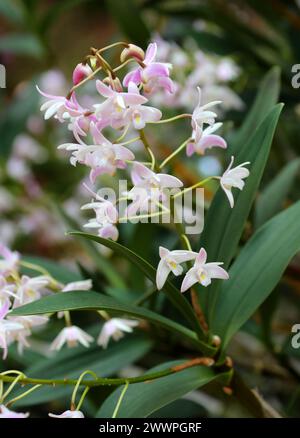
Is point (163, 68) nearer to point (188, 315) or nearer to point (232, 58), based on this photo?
point (188, 315)

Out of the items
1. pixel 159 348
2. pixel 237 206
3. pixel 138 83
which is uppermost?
pixel 138 83

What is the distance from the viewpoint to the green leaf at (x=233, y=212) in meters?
0.55

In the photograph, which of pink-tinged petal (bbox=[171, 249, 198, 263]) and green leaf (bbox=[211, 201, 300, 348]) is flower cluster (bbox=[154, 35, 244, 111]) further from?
pink-tinged petal (bbox=[171, 249, 198, 263])

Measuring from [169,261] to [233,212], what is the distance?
0.34 ft

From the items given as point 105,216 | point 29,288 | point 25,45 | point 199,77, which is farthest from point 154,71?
point 25,45

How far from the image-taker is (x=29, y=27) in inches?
51.7

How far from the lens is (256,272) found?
580 mm

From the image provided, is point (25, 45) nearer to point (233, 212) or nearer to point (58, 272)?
point (58, 272)

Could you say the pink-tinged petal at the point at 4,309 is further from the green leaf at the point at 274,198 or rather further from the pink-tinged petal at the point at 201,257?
the green leaf at the point at 274,198

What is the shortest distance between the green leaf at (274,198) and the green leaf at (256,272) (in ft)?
0.53

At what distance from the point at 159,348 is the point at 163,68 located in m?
0.39

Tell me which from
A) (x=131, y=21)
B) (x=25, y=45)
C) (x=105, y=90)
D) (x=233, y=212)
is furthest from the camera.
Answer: (x=25, y=45)

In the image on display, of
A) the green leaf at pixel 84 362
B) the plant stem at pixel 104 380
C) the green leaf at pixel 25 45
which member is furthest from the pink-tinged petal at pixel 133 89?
the green leaf at pixel 25 45
